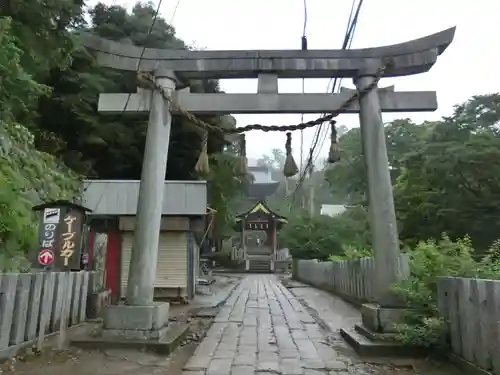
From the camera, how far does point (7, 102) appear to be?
10336 mm

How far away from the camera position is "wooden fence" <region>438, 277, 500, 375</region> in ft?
13.5

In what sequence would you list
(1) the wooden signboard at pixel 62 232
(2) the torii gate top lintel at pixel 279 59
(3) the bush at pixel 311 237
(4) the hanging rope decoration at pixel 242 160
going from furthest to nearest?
(3) the bush at pixel 311 237 < (4) the hanging rope decoration at pixel 242 160 < (2) the torii gate top lintel at pixel 279 59 < (1) the wooden signboard at pixel 62 232

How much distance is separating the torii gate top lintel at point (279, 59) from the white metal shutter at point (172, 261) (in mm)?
7166

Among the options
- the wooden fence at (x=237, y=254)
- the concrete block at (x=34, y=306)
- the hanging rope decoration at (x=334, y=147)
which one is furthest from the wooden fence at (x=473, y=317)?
the wooden fence at (x=237, y=254)

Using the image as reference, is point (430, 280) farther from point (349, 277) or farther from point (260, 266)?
point (260, 266)

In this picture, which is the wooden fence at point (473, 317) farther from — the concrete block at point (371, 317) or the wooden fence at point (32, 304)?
the wooden fence at point (32, 304)

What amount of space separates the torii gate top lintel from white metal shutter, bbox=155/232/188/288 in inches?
282

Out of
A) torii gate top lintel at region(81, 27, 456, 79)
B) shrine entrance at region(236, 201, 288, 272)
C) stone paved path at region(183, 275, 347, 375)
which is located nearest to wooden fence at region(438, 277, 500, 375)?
stone paved path at region(183, 275, 347, 375)

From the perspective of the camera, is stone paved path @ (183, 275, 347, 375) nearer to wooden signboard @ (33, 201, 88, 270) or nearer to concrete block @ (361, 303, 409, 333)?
concrete block @ (361, 303, 409, 333)

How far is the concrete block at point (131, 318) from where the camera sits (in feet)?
20.8

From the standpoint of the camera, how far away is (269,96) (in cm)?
745

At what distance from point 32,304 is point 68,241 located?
1.02 m

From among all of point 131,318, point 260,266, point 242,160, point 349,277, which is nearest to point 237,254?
point 260,266

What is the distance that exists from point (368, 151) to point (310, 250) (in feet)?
61.1
